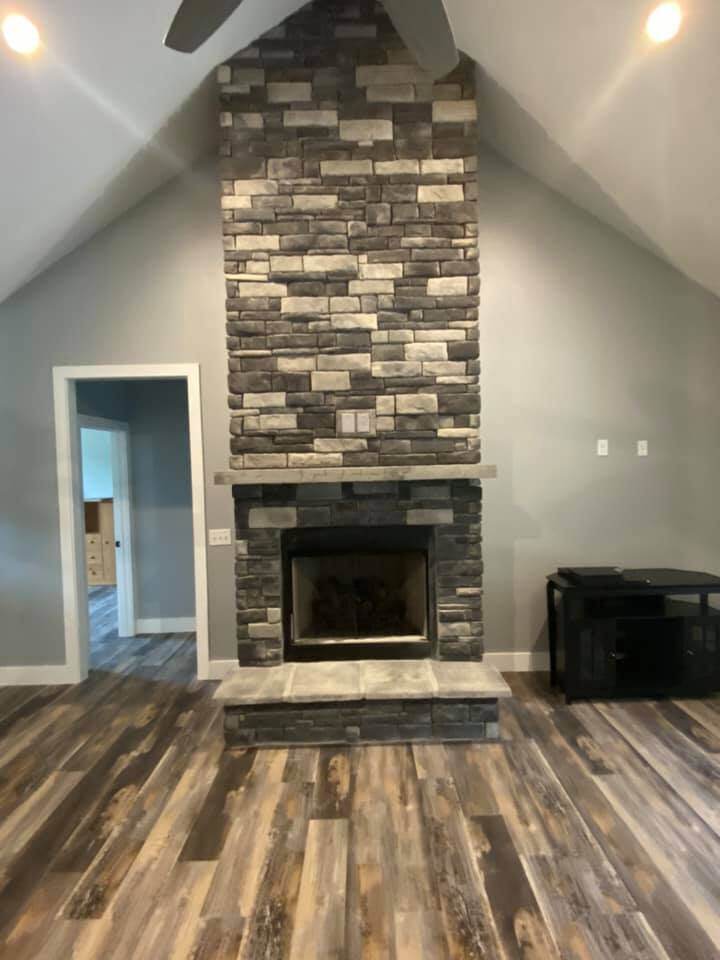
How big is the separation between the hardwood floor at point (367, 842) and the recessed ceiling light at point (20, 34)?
310cm

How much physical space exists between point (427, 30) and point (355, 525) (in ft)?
7.16

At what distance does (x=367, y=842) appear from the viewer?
216 centimetres

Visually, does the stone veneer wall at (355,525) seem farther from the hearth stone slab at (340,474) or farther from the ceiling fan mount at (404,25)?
the ceiling fan mount at (404,25)

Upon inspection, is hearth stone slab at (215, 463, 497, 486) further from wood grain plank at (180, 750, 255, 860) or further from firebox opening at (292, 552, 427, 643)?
wood grain plank at (180, 750, 255, 860)

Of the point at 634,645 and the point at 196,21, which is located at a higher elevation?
the point at 196,21

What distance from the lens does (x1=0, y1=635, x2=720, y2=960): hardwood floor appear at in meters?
1.75

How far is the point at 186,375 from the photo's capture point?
12.1 feet

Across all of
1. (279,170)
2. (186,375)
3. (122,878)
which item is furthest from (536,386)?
(122,878)

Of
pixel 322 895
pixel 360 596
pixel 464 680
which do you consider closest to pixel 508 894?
pixel 322 895

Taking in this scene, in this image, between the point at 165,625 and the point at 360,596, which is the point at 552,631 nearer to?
the point at 360,596

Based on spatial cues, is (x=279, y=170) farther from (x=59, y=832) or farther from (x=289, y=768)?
(x=59, y=832)

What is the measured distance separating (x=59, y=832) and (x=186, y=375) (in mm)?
2508

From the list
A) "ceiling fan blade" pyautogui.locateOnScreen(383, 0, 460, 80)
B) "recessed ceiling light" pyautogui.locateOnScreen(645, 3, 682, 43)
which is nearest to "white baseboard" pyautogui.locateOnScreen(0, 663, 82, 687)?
"ceiling fan blade" pyautogui.locateOnScreen(383, 0, 460, 80)

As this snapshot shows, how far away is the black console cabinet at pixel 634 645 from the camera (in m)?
3.29
